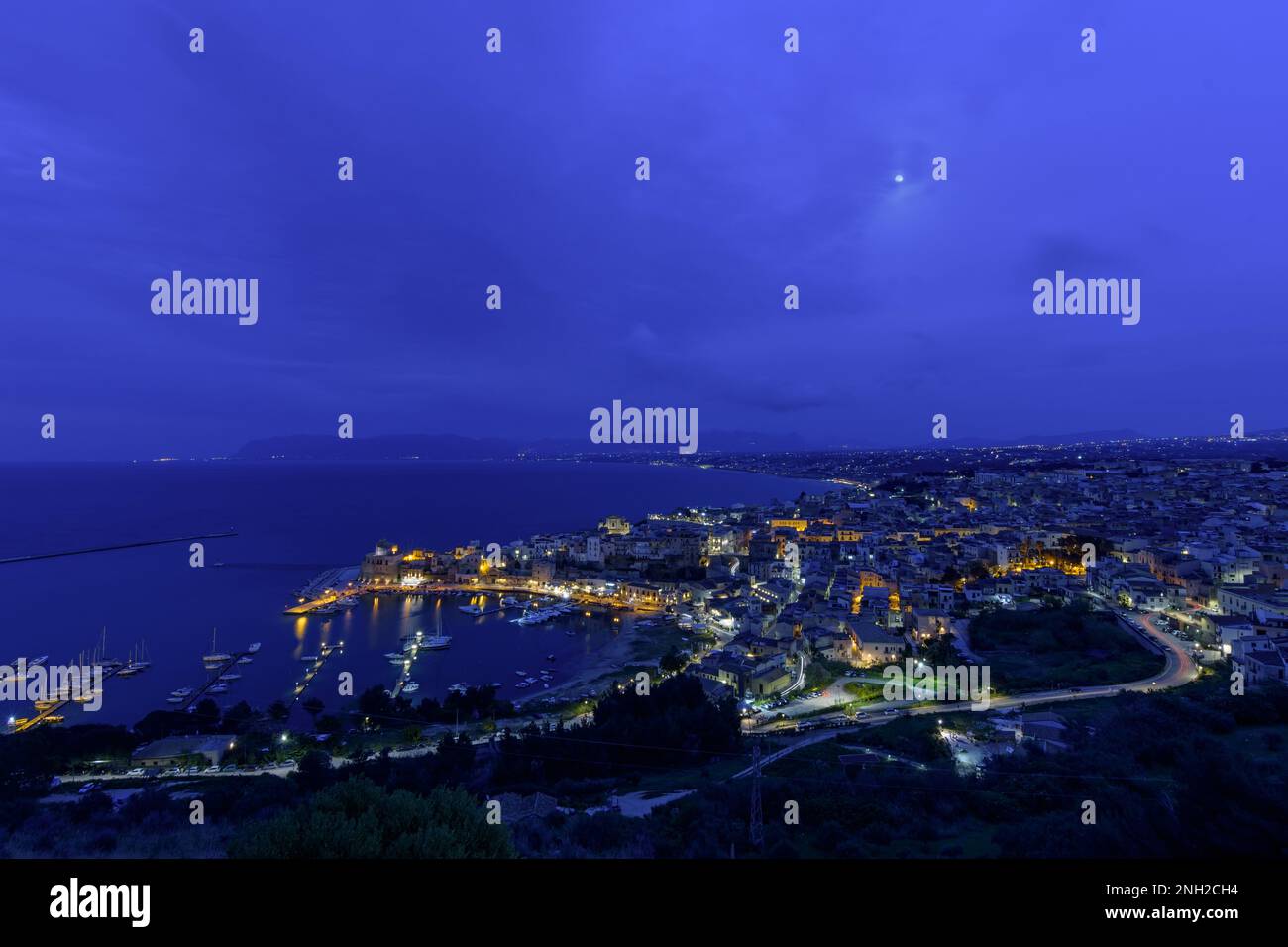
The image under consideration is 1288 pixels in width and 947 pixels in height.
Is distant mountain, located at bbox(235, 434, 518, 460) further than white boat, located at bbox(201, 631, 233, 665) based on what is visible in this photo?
Yes

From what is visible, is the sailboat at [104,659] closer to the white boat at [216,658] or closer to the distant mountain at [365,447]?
the white boat at [216,658]

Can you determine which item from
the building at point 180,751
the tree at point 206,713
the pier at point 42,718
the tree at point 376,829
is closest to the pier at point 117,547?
the pier at point 42,718

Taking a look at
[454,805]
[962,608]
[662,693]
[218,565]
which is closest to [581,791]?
[662,693]

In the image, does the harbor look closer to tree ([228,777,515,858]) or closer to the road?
the road

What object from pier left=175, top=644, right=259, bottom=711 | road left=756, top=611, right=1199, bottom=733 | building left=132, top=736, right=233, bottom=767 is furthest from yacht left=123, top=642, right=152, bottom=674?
road left=756, top=611, right=1199, bottom=733

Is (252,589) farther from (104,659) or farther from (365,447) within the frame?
(365,447)
